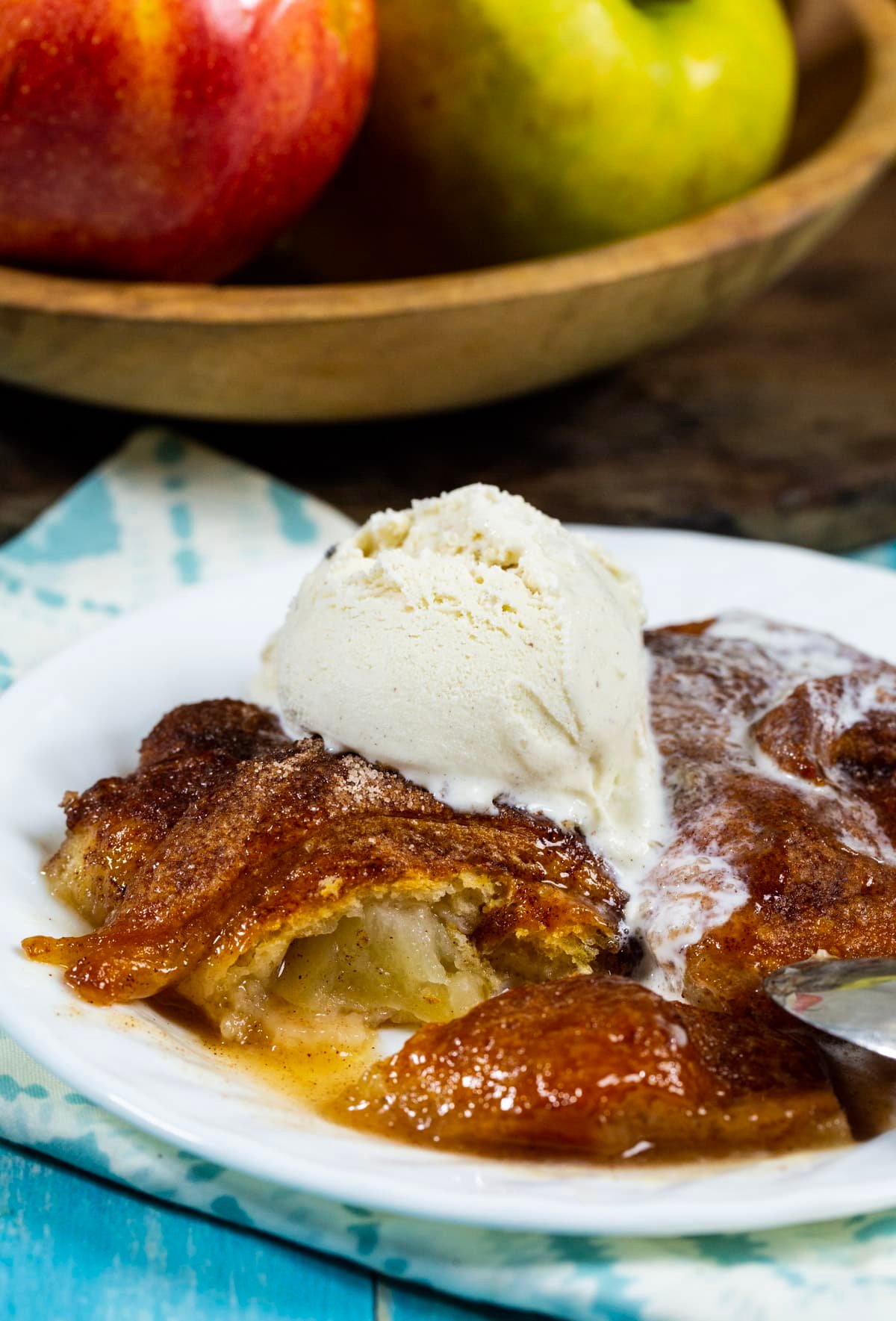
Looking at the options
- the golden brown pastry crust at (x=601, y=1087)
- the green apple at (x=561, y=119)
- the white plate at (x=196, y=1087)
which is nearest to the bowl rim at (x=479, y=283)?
the green apple at (x=561, y=119)

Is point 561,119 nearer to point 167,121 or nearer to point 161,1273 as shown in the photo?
point 167,121

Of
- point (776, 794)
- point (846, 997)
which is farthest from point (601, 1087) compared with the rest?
point (776, 794)

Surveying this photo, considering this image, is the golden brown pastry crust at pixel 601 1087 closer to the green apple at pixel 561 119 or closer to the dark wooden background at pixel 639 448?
the dark wooden background at pixel 639 448

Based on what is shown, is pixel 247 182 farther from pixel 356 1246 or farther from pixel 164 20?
pixel 356 1246

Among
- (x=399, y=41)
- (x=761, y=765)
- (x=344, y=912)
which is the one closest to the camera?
(x=344, y=912)

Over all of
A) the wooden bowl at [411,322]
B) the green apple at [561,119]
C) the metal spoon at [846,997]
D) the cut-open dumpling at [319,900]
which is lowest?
the metal spoon at [846,997]

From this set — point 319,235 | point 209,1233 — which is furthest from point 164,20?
point 209,1233
